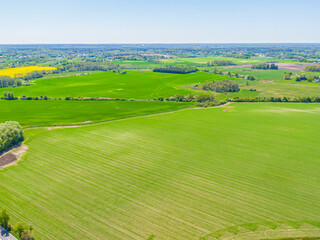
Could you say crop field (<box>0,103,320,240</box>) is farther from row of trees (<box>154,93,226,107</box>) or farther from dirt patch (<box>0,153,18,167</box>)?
row of trees (<box>154,93,226,107</box>)

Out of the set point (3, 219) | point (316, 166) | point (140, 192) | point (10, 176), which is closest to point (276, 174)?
point (316, 166)

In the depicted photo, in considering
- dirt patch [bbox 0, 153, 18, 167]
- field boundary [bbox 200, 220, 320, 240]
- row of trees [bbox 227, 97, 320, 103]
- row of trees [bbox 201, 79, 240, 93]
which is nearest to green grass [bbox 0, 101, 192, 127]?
dirt patch [bbox 0, 153, 18, 167]

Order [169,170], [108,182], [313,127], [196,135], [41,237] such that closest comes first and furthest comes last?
[41,237]
[108,182]
[169,170]
[196,135]
[313,127]

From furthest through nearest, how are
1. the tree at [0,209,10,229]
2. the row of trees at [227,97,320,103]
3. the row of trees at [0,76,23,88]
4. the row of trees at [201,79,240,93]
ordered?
the row of trees at [0,76,23,88] < the row of trees at [201,79,240,93] < the row of trees at [227,97,320,103] < the tree at [0,209,10,229]

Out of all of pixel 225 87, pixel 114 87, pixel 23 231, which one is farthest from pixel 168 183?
pixel 114 87

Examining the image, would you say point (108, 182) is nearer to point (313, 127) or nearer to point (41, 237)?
point (41, 237)
